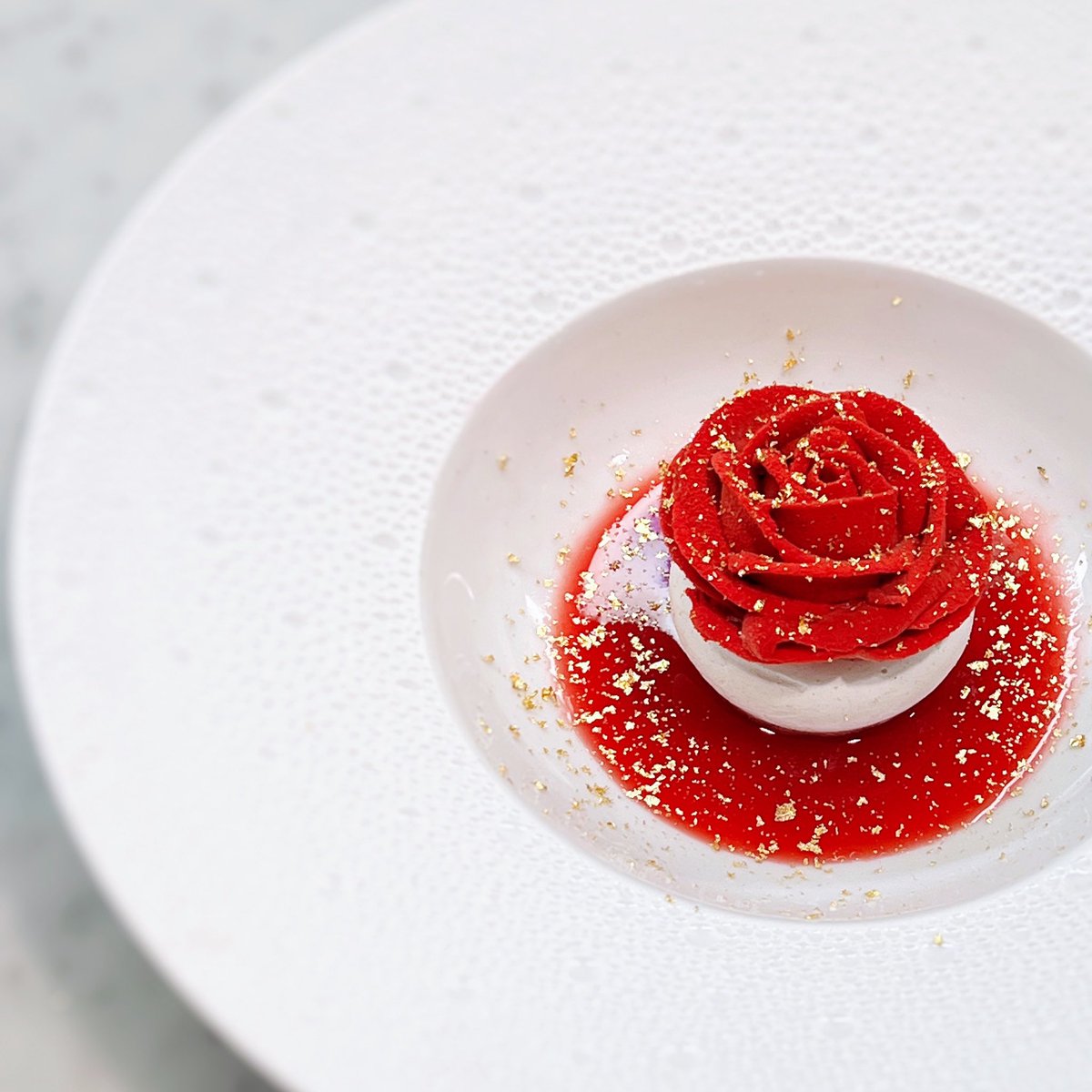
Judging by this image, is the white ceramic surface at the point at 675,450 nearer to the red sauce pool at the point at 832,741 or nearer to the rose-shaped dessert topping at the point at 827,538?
the red sauce pool at the point at 832,741

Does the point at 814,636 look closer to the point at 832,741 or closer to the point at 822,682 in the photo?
the point at 822,682

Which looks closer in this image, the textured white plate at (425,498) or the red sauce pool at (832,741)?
the textured white plate at (425,498)

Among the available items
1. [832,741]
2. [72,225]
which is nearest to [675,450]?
[832,741]

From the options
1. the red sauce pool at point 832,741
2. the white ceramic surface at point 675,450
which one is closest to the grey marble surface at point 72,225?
the white ceramic surface at point 675,450

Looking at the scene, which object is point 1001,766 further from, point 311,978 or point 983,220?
point 311,978

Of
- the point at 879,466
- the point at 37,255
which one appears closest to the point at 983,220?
the point at 879,466

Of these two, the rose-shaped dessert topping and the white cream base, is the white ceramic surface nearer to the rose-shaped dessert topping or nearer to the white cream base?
the white cream base

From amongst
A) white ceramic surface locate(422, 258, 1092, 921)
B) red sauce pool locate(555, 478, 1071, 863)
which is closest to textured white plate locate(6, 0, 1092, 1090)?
white ceramic surface locate(422, 258, 1092, 921)
